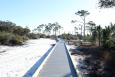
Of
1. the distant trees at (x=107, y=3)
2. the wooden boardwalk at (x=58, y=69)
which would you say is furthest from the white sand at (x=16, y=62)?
the distant trees at (x=107, y=3)

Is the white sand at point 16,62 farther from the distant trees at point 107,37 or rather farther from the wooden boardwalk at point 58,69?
the distant trees at point 107,37

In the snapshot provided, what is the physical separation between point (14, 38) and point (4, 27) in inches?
869

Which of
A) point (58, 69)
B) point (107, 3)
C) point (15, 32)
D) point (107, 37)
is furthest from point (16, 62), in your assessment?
point (15, 32)

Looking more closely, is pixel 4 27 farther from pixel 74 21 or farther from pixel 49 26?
pixel 49 26

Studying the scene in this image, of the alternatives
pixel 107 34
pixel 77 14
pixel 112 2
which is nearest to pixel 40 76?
pixel 112 2

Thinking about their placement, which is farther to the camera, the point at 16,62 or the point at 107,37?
the point at 107,37

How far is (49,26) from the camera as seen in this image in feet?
466

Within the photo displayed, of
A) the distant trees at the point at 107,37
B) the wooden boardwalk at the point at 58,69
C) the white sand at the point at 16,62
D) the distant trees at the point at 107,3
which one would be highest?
the distant trees at the point at 107,3

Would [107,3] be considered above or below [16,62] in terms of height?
above

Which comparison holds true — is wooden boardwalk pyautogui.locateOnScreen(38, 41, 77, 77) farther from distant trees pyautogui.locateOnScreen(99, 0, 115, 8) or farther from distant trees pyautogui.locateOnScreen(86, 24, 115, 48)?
distant trees pyautogui.locateOnScreen(86, 24, 115, 48)

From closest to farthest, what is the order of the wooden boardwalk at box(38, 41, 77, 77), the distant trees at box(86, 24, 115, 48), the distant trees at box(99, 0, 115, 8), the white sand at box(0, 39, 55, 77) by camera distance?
the wooden boardwalk at box(38, 41, 77, 77)
the white sand at box(0, 39, 55, 77)
the distant trees at box(99, 0, 115, 8)
the distant trees at box(86, 24, 115, 48)

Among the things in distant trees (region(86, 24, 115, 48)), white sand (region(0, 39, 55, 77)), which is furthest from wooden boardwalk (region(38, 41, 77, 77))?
distant trees (region(86, 24, 115, 48))

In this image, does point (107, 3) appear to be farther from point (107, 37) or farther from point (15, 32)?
point (15, 32)

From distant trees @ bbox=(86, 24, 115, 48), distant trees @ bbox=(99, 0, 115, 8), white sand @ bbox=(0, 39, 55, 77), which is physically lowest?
white sand @ bbox=(0, 39, 55, 77)
